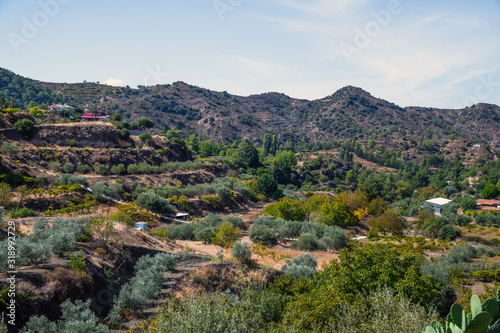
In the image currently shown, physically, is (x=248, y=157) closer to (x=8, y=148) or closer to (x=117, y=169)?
(x=117, y=169)

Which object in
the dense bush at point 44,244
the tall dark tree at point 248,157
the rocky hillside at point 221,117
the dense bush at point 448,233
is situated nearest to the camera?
the dense bush at point 44,244

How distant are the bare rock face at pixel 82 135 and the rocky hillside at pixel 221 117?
254 ft

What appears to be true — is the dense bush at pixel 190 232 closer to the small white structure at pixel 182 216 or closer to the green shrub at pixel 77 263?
the small white structure at pixel 182 216

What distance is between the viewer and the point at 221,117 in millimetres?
152375

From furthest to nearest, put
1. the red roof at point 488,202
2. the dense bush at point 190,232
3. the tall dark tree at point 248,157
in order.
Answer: the tall dark tree at point 248,157
the red roof at point 488,202
the dense bush at point 190,232

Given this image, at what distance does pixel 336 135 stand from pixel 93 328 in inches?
6418

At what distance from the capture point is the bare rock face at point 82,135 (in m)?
43.7

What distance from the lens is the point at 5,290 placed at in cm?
992

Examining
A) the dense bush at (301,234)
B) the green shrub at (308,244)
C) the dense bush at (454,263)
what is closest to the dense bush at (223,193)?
the dense bush at (301,234)

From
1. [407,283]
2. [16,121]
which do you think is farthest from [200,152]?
[407,283]

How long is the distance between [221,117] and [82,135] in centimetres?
10775

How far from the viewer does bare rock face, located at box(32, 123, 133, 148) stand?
143 ft

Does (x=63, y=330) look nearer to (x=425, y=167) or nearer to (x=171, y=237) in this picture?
(x=171, y=237)

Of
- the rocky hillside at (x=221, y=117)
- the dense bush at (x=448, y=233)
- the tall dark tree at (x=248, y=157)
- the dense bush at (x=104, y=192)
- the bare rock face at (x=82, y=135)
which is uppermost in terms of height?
the rocky hillside at (x=221, y=117)
